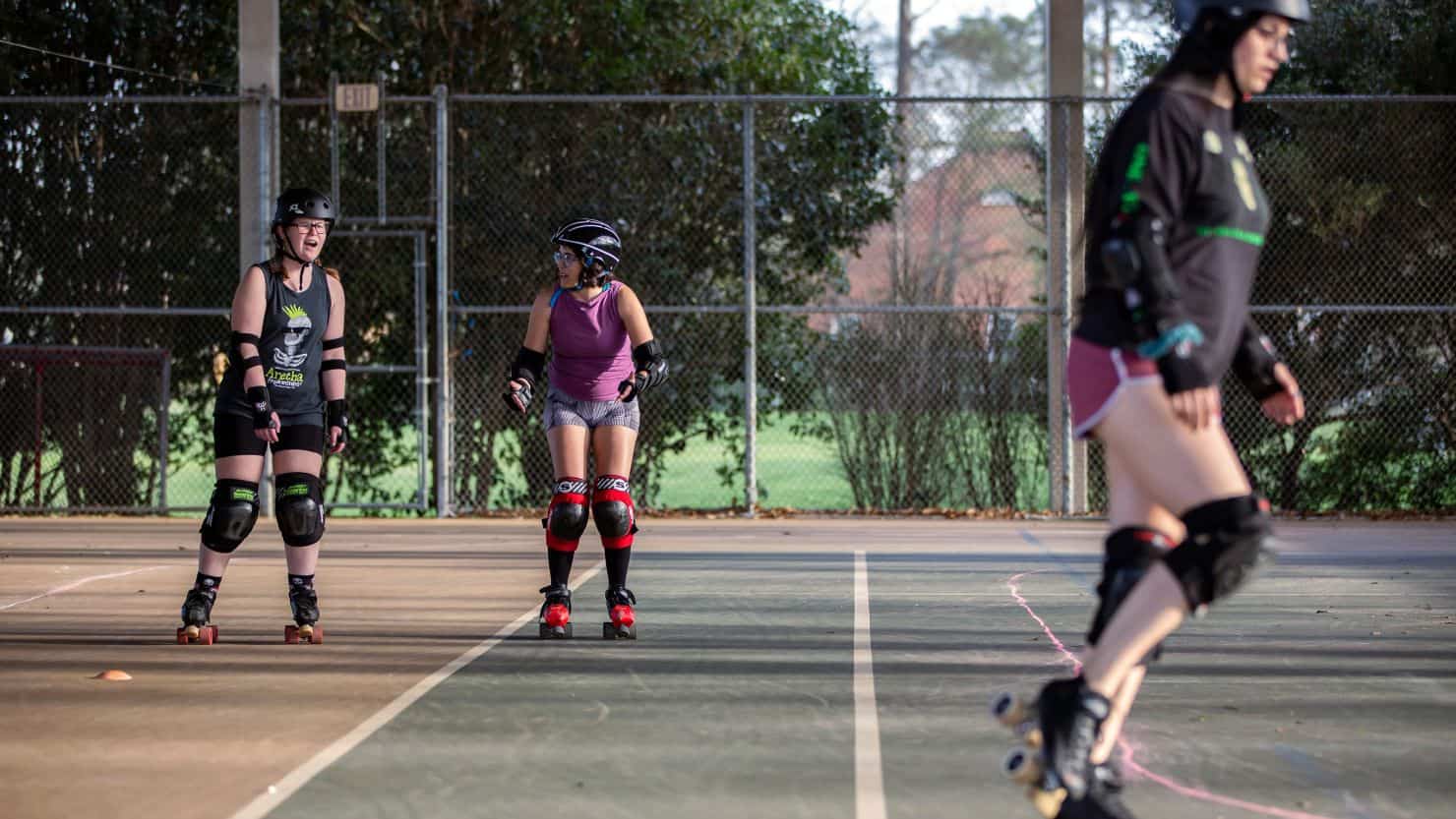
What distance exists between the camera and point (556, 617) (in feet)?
25.9

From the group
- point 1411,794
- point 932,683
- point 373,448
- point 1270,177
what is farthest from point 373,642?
point 1270,177

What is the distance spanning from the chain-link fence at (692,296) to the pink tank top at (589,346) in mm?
6588

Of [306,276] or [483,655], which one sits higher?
[306,276]

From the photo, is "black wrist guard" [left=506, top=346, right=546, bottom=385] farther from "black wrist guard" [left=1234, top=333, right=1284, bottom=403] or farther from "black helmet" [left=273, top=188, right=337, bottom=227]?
"black wrist guard" [left=1234, top=333, right=1284, bottom=403]

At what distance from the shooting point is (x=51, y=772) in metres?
5.02

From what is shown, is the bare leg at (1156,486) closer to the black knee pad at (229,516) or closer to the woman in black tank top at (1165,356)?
the woman in black tank top at (1165,356)

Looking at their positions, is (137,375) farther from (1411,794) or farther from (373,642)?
(1411,794)

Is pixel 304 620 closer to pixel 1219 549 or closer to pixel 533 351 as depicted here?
pixel 533 351

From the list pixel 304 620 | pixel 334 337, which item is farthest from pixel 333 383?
pixel 304 620

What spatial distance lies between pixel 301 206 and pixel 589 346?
1.43 m

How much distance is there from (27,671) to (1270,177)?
11982 mm

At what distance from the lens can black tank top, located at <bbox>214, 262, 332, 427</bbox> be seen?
7.87 m

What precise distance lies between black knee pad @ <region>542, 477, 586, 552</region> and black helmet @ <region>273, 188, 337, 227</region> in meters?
1.61

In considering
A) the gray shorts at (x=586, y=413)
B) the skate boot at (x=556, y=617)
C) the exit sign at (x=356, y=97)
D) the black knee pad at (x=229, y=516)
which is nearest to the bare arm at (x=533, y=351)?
the gray shorts at (x=586, y=413)
